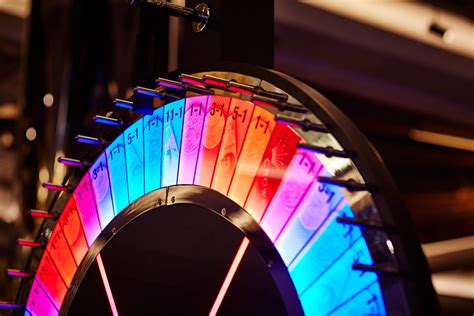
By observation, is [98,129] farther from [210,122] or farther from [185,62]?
[210,122]

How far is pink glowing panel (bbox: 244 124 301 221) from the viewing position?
1.41 meters

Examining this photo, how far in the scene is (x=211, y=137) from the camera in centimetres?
159

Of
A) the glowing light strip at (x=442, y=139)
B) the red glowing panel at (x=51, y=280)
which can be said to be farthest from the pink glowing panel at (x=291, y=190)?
the glowing light strip at (x=442, y=139)

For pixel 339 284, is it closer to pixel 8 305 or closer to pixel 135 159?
pixel 135 159

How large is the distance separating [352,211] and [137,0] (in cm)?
78

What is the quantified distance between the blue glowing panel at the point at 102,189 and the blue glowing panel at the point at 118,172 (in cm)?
2

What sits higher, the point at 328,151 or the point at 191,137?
the point at 191,137

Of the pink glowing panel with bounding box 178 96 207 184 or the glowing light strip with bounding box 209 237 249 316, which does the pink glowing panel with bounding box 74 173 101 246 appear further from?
the glowing light strip with bounding box 209 237 249 316

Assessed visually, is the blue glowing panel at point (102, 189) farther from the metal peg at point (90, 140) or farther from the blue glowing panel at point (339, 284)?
the blue glowing panel at point (339, 284)

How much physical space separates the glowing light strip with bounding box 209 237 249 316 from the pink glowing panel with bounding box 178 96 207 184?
0.78 ft

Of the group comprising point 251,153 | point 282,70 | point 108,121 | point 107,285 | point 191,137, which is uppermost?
point 282,70

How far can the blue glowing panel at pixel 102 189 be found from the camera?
1.88m

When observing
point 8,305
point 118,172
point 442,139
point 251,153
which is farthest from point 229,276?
point 442,139

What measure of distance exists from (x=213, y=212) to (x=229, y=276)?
5.6 inches
